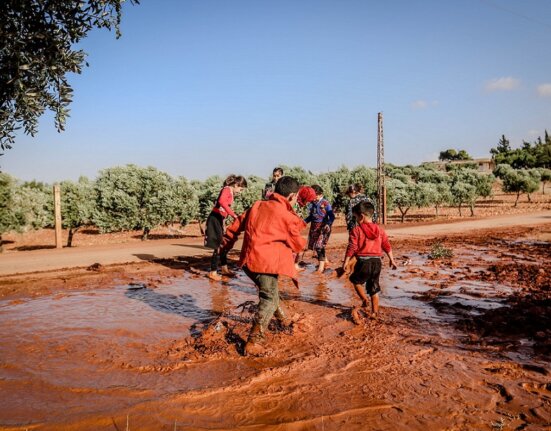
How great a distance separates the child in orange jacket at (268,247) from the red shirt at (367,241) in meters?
1.54

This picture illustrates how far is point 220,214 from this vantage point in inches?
355

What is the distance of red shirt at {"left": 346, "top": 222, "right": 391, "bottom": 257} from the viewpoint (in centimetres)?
604

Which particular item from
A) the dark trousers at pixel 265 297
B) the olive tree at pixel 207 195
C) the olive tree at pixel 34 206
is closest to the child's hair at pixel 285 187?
the dark trousers at pixel 265 297

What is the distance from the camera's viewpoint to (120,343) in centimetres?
499

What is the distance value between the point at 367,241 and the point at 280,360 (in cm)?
243

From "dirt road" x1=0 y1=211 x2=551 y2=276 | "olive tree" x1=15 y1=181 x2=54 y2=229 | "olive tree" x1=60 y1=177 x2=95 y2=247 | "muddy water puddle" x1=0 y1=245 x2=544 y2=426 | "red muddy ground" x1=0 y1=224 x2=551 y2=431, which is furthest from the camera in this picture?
"olive tree" x1=60 y1=177 x2=95 y2=247

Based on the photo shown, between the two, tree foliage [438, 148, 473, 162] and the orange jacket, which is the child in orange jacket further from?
tree foliage [438, 148, 473, 162]

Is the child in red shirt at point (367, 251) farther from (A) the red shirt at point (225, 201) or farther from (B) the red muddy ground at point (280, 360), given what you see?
(A) the red shirt at point (225, 201)

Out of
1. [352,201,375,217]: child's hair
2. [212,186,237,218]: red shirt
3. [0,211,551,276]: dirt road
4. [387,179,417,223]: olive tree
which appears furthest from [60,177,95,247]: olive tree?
[387,179,417,223]: olive tree

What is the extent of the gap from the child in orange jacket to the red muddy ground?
17.5 inches

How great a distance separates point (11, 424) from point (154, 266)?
25.3 feet

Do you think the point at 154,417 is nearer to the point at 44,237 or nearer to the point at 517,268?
the point at 517,268

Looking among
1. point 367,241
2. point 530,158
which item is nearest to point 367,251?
point 367,241

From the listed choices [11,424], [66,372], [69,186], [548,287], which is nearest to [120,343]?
[66,372]
